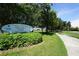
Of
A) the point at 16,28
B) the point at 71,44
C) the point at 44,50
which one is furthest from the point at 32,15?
the point at 71,44

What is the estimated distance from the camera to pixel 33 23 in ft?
18.9

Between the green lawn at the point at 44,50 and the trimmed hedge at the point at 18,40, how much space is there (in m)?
0.14

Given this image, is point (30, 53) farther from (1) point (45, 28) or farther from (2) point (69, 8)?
(2) point (69, 8)

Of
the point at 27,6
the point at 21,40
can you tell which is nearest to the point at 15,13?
the point at 27,6

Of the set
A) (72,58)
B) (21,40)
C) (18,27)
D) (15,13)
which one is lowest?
(72,58)

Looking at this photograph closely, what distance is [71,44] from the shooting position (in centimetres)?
557

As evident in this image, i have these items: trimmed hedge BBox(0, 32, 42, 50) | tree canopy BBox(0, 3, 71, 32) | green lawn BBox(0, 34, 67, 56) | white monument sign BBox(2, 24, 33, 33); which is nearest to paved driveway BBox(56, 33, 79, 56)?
green lawn BBox(0, 34, 67, 56)

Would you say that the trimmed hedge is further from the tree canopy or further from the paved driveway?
the paved driveway

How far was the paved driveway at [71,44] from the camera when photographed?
17.6ft

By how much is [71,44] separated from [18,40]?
1.59 metres

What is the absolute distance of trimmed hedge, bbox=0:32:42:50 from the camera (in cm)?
536

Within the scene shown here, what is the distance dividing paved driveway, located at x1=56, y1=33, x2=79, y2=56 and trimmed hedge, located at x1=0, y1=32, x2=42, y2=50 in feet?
2.57

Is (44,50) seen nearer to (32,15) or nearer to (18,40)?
(18,40)

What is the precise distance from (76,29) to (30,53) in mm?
1564
